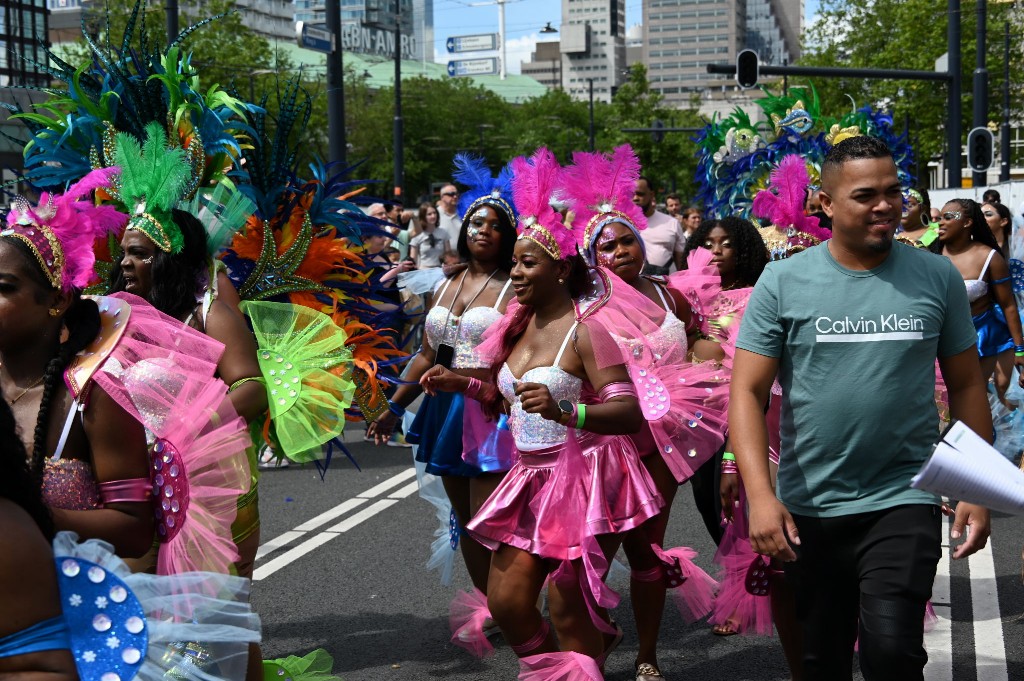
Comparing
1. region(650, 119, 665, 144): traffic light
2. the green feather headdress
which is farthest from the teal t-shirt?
region(650, 119, 665, 144): traffic light

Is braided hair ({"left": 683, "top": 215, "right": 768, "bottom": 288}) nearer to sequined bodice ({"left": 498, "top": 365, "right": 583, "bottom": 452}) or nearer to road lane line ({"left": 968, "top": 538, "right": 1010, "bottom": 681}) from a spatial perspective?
road lane line ({"left": 968, "top": 538, "right": 1010, "bottom": 681})

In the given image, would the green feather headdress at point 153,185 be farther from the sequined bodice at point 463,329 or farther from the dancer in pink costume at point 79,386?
the sequined bodice at point 463,329

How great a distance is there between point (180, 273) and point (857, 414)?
7.90ft

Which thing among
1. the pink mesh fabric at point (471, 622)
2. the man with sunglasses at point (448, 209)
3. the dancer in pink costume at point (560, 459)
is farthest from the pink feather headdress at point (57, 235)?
the man with sunglasses at point (448, 209)

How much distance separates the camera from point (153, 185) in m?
4.74

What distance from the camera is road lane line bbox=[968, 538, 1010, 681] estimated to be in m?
5.41

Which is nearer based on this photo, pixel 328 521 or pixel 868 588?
pixel 868 588

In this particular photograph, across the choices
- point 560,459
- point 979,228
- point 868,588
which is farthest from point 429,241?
point 868,588

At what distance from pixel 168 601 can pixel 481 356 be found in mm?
3065

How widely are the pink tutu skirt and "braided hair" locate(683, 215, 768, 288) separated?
1948 millimetres

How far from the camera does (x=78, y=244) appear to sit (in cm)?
338

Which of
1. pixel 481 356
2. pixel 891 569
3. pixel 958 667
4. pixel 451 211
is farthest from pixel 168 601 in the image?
pixel 451 211

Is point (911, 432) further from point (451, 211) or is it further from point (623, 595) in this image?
point (451, 211)

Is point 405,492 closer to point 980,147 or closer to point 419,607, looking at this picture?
point 419,607
